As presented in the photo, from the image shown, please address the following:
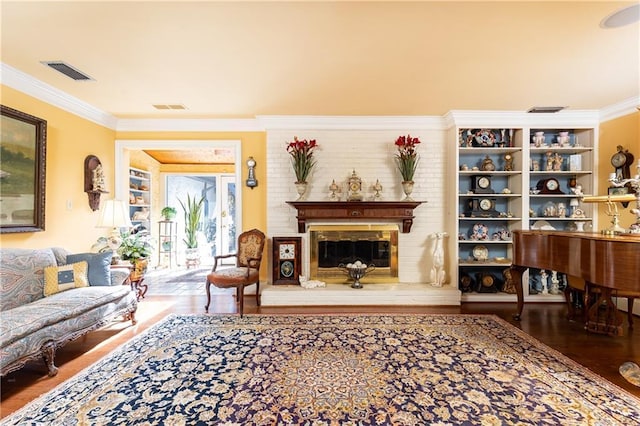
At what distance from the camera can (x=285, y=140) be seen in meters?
4.45

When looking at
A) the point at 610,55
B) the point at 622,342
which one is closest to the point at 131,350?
the point at 622,342

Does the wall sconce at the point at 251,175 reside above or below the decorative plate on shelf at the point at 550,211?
above

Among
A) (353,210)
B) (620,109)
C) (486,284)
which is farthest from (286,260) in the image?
(620,109)

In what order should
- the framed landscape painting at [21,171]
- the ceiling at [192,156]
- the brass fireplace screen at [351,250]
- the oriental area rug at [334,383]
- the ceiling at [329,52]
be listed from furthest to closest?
the ceiling at [192,156] → the brass fireplace screen at [351,250] → the framed landscape painting at [21,171] → the ceiling at [329,52] → the oriental area rug at [334,383]

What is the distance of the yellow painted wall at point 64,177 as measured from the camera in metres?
3.14

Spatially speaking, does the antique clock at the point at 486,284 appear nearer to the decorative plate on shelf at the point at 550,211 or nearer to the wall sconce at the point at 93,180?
the decorative plate on shelf at the point at 550,211

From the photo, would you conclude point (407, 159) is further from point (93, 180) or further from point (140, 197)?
point (140, 197)

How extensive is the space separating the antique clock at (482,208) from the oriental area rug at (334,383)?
1.71 meters

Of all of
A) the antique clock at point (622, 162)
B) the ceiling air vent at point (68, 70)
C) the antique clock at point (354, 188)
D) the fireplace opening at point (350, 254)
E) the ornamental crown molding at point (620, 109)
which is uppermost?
the ceiling air vent at point (68, 70)

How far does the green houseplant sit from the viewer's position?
664cm

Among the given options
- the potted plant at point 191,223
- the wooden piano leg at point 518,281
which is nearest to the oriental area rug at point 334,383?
the wooden piano leg at point 518,281

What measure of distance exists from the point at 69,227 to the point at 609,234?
18.3 ft

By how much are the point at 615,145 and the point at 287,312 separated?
4.67 metres

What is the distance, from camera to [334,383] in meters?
2.19
